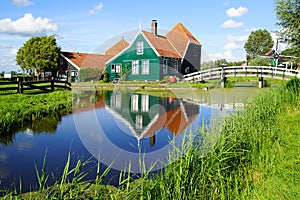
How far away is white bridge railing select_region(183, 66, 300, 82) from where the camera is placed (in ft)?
76.3

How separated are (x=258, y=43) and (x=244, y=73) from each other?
39936 mm

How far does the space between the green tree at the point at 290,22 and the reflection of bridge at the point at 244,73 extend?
1150 cm

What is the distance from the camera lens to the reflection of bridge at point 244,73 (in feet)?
76.3

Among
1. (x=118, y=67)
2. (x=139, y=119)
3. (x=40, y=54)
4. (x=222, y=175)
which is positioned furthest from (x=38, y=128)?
(x=40, y=54)

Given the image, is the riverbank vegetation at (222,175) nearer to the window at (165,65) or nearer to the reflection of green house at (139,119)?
the reflection of green house at (139,119)

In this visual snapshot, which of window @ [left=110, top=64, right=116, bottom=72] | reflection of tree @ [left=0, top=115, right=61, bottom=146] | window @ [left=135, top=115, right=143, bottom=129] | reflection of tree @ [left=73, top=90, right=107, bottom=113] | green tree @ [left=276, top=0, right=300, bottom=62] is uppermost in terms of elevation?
green tree @ [left=276, top=0, right=300, bottom=62]

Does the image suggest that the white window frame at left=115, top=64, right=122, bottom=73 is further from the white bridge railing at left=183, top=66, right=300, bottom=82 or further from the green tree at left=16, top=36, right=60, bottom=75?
the green tree at left=16, top=36, right=60, bottom=75

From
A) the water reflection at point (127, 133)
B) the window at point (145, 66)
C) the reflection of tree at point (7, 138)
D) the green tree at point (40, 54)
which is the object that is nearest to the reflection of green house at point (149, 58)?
the window at point (145, 66)

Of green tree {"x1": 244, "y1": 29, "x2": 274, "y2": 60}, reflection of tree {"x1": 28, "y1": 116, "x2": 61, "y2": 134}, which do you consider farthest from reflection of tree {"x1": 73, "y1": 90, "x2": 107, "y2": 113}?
green tree {"x1": 244, "y1": 29, "x2": 274, "y2": 60}

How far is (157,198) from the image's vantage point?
3.11m

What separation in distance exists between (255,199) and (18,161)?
4494 millimetres

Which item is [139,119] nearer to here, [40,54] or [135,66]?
[135,66]

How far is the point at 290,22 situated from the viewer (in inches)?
459

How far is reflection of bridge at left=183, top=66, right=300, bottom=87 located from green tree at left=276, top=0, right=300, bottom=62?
11499mm
